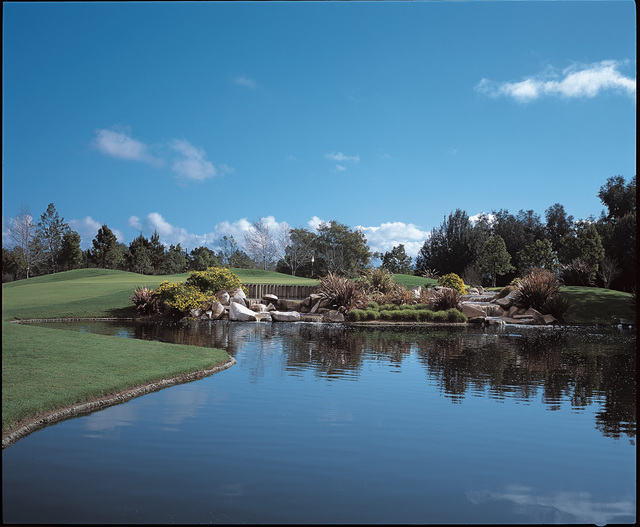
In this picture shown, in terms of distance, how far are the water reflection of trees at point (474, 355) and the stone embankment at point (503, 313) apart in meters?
1.78

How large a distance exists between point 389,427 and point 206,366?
3207mm

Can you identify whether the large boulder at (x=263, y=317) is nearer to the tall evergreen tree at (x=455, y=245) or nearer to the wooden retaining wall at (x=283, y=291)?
the wooden retaining wall at (x=283, y=291)

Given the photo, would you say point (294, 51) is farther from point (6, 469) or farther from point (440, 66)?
point (6, 469)

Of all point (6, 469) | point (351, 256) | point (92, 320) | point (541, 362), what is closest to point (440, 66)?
point (541, 362)

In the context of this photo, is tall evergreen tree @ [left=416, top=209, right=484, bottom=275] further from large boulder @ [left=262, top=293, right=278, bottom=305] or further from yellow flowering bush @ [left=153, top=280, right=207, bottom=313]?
yellow flowering bush @ [left=153, top=280, right=207, bottom=313]

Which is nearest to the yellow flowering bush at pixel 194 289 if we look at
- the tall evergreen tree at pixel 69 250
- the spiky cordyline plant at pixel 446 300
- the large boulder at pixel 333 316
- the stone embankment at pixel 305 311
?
the stone embankment at pixel 305 311

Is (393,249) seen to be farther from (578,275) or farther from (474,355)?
(474,355)

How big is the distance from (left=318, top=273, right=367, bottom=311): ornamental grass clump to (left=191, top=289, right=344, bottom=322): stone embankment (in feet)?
0.68

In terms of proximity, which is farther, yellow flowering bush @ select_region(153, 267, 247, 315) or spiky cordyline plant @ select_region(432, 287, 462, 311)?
spiky cordyline plant @ select_region(432, 287, 462, 311)

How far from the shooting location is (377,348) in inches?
372

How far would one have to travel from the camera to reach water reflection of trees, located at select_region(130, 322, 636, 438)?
18.2 feet

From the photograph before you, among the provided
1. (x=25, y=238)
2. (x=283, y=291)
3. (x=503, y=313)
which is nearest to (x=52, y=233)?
(x=25, y=238)

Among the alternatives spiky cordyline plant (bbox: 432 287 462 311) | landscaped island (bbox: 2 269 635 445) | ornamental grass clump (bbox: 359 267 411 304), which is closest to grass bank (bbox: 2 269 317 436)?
landscaped island (bbox: 2 269 635 445)

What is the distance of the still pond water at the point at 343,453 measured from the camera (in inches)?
104
